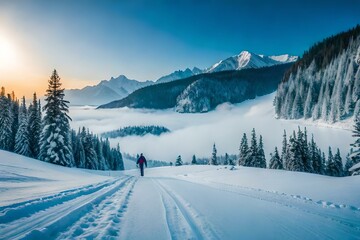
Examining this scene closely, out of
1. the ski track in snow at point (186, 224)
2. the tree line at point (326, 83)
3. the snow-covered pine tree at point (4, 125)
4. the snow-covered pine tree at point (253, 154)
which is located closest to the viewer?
the ski track in snow at point (186, 224)

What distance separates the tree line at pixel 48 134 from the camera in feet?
103

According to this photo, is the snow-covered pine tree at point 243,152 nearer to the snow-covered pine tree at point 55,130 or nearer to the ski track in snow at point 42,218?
the snow-covered pine tree at point 55,130

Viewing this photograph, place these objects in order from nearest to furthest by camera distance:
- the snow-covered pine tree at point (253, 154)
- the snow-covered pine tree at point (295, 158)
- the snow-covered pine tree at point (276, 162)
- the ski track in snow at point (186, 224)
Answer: the ski track in snow at point (186, 224) < the snow-covered pine tree at point (295, 158) < the snow-covered pine tree at point (276, 162) < the snow-covered pine tree at point (253, 154)

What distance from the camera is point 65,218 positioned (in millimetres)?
4578

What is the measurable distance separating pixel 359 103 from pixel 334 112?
12.7 meters

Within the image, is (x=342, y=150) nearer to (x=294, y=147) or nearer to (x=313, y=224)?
(x=294, y=147)

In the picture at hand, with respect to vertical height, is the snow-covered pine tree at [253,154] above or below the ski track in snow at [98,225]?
above

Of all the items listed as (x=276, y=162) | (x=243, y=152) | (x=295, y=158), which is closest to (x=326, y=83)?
(x=276, y=162)

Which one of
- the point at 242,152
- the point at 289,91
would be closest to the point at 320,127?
the point at 289,91

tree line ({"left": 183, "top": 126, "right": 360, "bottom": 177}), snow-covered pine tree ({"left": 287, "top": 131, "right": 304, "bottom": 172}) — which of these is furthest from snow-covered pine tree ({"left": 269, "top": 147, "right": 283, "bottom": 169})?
snow-covered pine tree ({"left": 287, "top": 131, "right": 304, "bottom": 172})

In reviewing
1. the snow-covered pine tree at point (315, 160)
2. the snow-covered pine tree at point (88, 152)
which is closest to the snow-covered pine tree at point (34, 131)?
the snow-covered pine tree at point (88, 152)

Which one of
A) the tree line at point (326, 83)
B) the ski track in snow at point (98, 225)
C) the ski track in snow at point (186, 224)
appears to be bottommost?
the ski track in snow at point (186, 224)

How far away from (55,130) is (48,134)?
1.23 m

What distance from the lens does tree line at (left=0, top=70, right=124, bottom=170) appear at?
31422 millimetres
